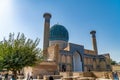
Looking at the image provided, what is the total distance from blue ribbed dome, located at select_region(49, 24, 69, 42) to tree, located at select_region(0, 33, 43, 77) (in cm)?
2602

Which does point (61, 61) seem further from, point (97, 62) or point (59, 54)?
point (97, 62)

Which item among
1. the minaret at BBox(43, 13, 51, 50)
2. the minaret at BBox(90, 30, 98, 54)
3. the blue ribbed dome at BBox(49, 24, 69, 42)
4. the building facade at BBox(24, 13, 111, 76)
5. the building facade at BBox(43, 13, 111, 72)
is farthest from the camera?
the minaret at BBox(90, 30, 98, 54)

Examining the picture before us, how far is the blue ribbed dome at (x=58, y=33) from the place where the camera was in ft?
127

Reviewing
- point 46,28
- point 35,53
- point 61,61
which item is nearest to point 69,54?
point 61,61

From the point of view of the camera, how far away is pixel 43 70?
25.4m

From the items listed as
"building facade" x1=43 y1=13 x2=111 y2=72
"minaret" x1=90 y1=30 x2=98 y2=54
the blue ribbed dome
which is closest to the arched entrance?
"building facade" x1=43 y1=13 x2=111 y2=72

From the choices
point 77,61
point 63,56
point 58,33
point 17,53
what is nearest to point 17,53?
point 17,53

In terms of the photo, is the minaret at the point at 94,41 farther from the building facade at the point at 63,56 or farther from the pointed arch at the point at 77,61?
the pointed arch at the point at 77,61

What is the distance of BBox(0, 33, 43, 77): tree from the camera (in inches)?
450

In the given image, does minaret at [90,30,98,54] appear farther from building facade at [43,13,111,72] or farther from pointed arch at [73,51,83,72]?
pointed arch at [73,51,83,72]

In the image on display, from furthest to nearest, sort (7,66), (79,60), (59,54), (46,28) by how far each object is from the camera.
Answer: (46,28)
(79,60)
(59,54)
(7,66)

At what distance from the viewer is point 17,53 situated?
11797 millimetres

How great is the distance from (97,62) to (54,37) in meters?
13.1

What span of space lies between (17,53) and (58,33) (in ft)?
89.4
